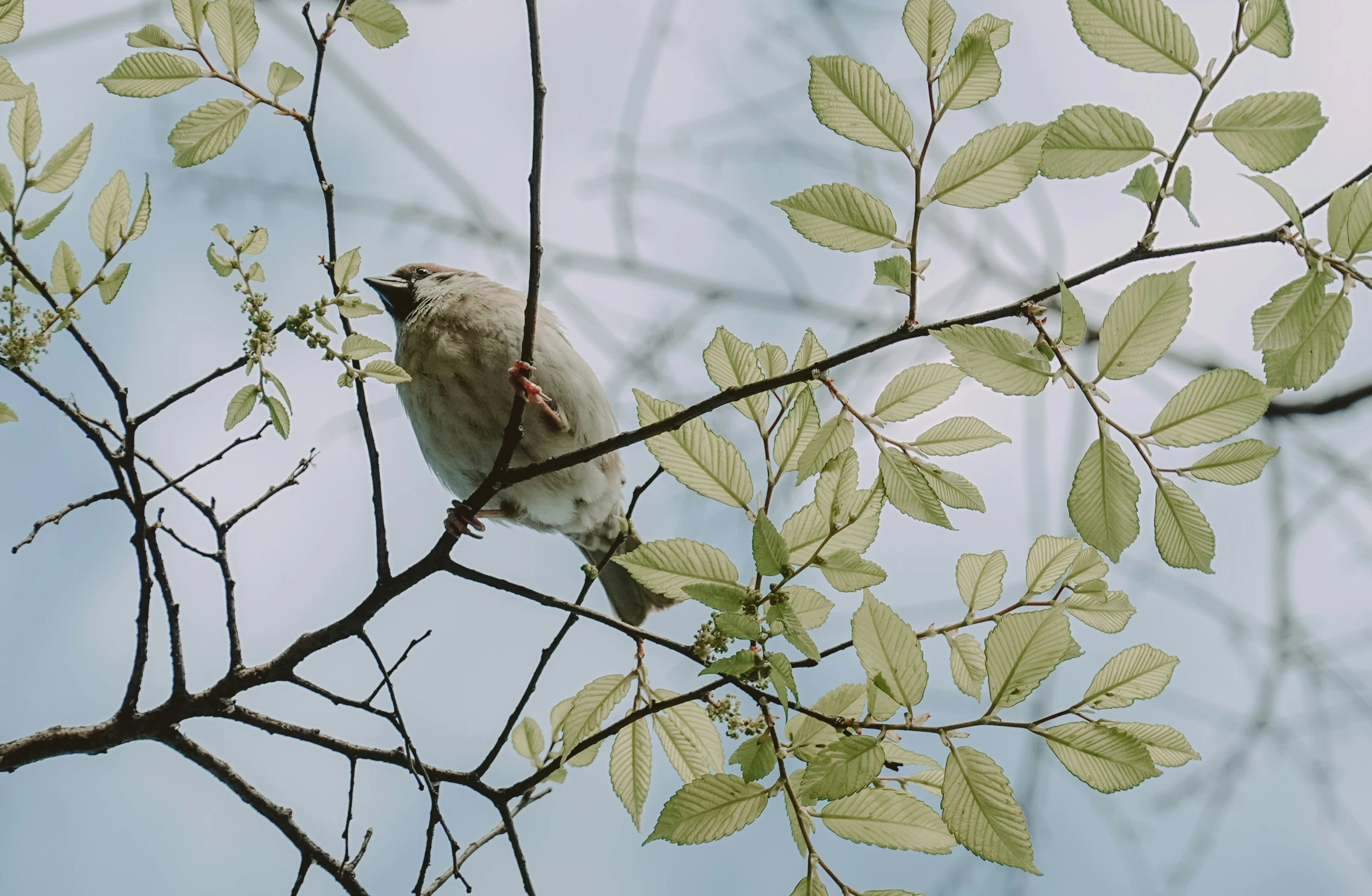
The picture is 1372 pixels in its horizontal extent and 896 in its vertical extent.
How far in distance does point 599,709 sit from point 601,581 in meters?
2.83

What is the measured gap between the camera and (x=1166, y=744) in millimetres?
1905

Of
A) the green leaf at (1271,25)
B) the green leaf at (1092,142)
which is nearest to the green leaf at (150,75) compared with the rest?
the green leaf at (1092,142)

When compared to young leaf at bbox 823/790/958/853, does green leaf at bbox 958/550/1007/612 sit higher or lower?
higher

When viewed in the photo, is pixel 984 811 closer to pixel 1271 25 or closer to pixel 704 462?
pixel 704 462

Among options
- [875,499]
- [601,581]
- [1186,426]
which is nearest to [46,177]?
[875,499]

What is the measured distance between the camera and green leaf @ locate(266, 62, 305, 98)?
208 centimetres

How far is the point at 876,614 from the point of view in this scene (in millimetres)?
1605

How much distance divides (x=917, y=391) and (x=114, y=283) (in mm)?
1706

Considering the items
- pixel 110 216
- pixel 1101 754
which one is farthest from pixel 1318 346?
pixel 110 216

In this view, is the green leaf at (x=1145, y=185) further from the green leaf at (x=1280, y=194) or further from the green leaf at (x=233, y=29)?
the green leaf at (x=233, y=29)

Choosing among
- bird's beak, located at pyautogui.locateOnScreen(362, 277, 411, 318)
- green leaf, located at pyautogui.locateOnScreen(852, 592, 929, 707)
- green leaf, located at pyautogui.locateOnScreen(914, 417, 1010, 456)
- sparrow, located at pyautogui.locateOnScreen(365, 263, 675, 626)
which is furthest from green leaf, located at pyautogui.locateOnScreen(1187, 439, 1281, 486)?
bird's beak, located at pyautogui.locateOnScreen(362, 277, 411, 318)

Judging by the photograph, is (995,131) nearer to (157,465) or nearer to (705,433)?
(705,433)

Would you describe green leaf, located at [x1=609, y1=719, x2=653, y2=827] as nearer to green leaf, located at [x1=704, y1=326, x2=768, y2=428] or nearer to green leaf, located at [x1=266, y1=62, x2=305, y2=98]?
green leaf, located at [x1=704, y1=326, x2=768, y2=428]

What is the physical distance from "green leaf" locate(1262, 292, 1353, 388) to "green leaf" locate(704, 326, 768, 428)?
0.85m
